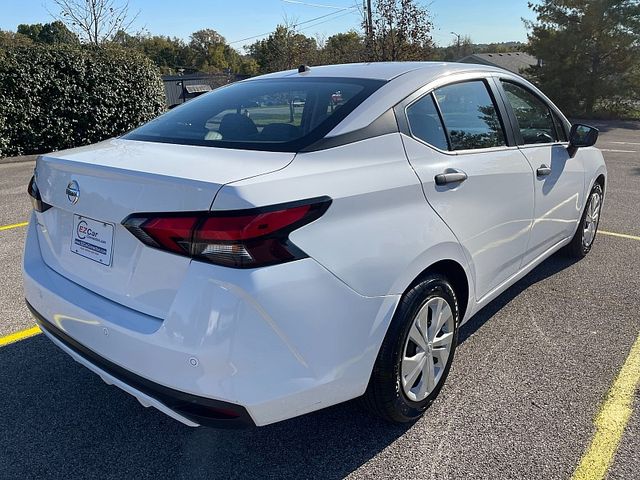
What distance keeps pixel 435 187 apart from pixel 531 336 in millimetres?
1540

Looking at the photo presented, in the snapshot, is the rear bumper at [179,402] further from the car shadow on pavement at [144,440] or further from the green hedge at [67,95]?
the green hedge at [67,95]

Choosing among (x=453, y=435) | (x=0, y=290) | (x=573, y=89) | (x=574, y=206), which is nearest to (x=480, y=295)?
(x=453, y=435)

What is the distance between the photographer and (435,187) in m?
2.50

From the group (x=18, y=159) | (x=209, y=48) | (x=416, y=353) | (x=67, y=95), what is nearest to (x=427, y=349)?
(x=416, y=353)

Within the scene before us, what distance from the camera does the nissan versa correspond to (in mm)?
1840

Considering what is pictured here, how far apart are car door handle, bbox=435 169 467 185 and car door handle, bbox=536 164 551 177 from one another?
104cm

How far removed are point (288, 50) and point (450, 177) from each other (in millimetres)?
21110

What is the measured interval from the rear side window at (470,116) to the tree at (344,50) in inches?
614

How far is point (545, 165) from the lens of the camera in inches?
141

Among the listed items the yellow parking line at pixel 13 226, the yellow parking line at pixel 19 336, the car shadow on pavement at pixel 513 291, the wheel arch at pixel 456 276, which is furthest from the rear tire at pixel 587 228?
the yellow parking line at pixel 13 226

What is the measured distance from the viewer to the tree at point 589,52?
77.5 ft

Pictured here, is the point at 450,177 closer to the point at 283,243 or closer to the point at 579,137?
the point at 283,243

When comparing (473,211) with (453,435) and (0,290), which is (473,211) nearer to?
(453,435)

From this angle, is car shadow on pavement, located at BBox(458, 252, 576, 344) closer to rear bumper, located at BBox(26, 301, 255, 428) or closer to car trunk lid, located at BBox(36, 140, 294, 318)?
rear bumper, located at BBox(26, 301, 255, 428)
